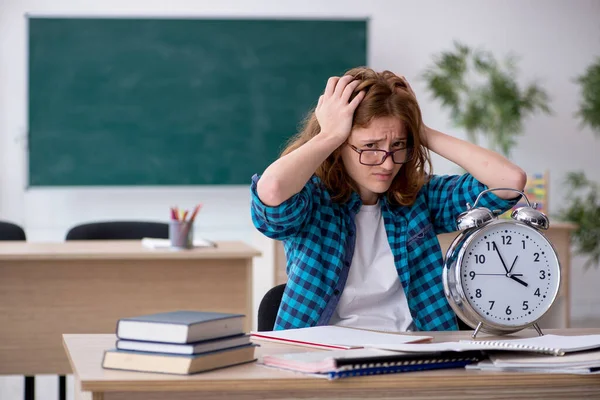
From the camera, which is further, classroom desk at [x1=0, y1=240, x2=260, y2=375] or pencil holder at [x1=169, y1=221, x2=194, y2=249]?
pencil holder at [x1=169, y1=221, x2=194, y2=249]

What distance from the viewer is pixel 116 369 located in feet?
4.20

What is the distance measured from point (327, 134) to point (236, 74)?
Answer: 3.83m

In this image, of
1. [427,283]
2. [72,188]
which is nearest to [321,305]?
[427,283]

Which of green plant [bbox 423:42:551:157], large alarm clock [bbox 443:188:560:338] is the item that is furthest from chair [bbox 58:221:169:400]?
green plant [bbox 423:42:551:157]

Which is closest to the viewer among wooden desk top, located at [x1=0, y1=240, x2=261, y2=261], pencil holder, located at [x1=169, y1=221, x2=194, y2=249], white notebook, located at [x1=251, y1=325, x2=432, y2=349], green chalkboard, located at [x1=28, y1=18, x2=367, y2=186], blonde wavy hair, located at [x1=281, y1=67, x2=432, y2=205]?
white notebook, located at [x1=251, y1=325, x2=432, y2=349]

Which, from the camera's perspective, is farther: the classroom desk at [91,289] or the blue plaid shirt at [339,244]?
the classroom desk at [91,289]

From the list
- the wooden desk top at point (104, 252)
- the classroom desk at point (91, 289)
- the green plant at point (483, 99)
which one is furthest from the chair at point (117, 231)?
the green plant at point (483, 99)

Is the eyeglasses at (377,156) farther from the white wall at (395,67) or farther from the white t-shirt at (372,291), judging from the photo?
the white wall at (395,67)

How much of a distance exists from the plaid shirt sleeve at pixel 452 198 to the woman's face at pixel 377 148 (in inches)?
7.4

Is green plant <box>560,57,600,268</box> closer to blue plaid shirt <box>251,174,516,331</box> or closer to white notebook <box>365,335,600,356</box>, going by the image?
blue plaid shirt <box>251,174,516,331</box>

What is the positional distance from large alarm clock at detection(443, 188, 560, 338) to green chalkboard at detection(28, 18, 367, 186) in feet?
12.9

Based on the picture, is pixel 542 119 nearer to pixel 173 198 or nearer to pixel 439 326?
pixel 173 198

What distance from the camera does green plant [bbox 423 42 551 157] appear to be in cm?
552

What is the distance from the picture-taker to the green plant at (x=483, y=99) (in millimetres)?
5516
